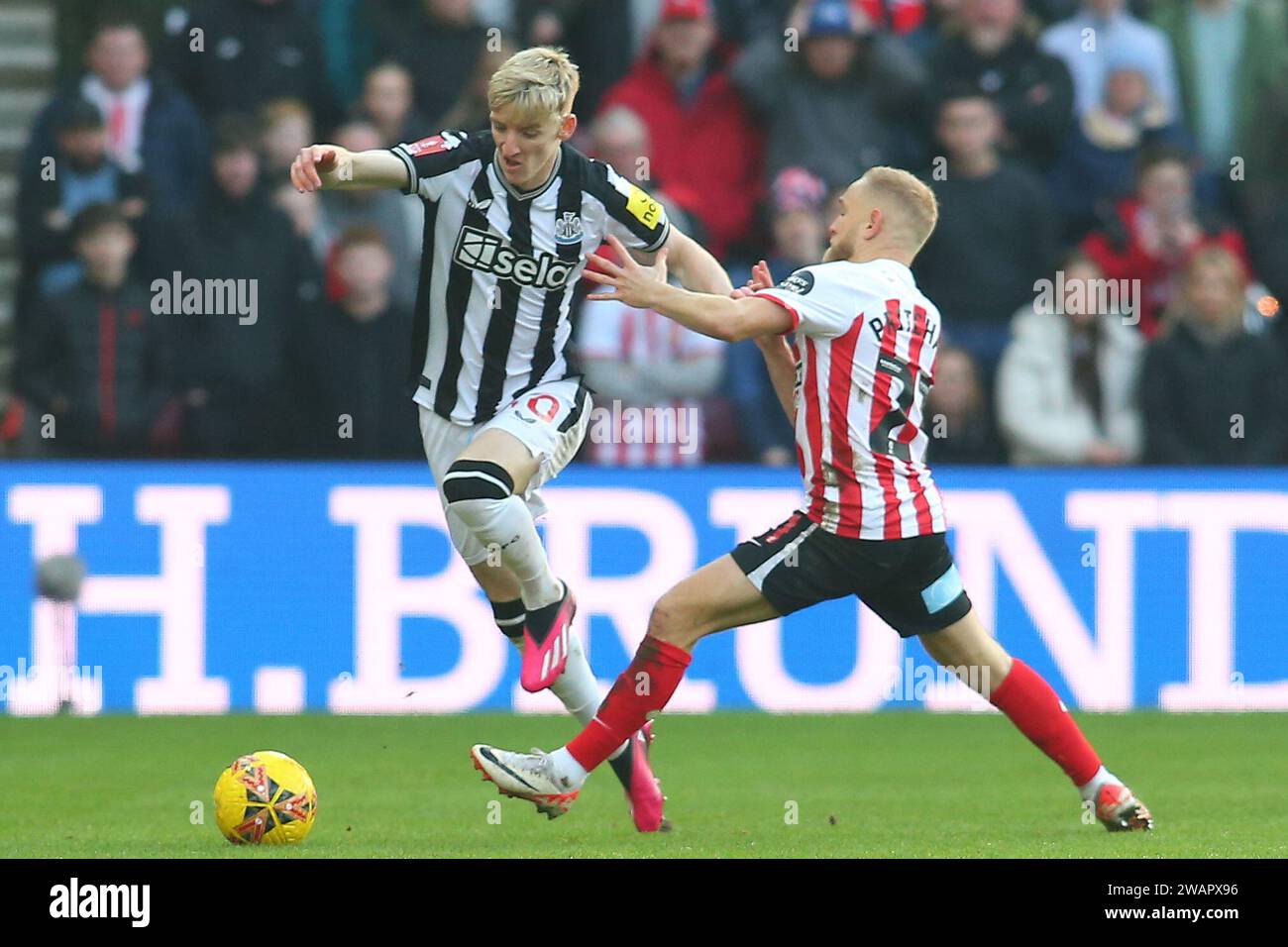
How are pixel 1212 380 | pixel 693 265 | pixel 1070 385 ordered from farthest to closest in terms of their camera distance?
pixel 1070 385 → pixel 1212 380 → pixel 693 265

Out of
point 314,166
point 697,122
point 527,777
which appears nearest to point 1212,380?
point 697,122

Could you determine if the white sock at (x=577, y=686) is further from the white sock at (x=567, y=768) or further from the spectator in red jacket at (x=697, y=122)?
the spectator in red jacket at (x=697, y=122)

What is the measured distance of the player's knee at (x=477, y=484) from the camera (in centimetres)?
684

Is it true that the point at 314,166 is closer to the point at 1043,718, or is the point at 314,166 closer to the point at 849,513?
the point at 849,513

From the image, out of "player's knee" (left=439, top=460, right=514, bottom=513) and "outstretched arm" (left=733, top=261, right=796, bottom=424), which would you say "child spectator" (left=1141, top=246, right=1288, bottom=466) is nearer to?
"outstretched arm" (left=733, top=261, right=796, bottom=424)

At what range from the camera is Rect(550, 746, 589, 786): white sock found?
21.6 ft

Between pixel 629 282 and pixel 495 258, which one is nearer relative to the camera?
pixel 629 282

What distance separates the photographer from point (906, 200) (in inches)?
263

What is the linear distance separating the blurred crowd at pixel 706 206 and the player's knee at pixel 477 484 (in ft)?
14.1

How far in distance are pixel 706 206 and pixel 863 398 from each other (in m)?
5.80

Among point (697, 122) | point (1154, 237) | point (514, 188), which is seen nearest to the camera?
point (514, 188)

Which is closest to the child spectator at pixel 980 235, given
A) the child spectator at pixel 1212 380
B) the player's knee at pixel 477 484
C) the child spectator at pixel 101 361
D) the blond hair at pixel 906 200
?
the child spectator at pixel 1212 380

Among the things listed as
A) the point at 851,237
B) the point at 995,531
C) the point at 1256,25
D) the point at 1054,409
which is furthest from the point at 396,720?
the point at 1256,25

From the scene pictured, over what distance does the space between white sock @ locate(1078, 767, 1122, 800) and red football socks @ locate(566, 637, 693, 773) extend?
4.26ft
